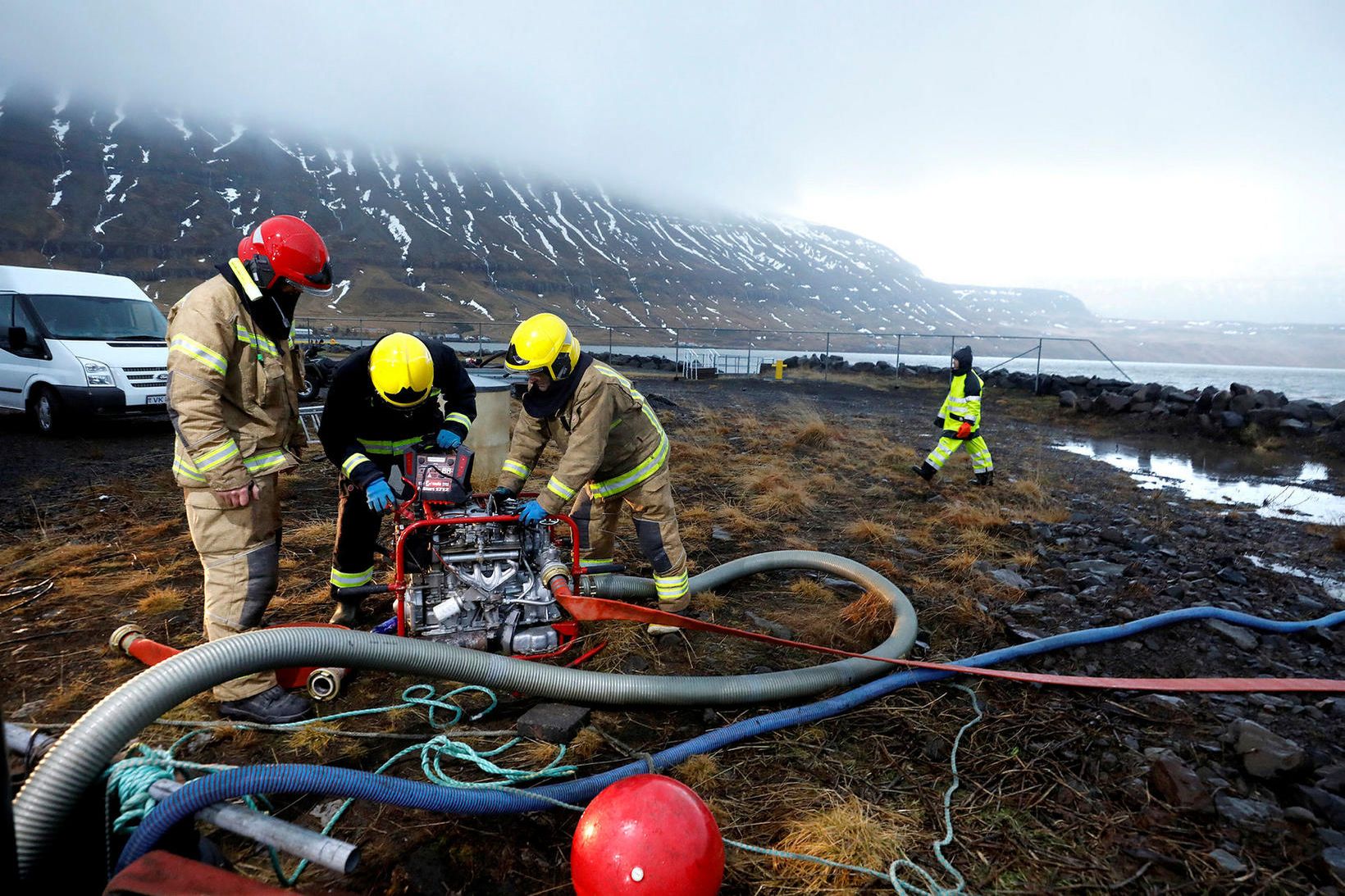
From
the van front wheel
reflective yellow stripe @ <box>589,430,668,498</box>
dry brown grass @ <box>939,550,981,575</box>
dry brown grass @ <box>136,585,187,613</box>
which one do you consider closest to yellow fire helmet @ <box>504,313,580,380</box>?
reflective yellow stripe @ <box>589,430,668,498</box>

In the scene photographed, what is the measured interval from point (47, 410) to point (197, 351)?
943 cm

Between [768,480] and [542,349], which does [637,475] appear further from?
[768,480]

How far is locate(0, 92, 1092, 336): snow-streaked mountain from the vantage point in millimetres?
93125

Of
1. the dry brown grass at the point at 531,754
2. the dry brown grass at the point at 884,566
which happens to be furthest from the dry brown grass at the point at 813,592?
the dry brown grass at the point at 531,754

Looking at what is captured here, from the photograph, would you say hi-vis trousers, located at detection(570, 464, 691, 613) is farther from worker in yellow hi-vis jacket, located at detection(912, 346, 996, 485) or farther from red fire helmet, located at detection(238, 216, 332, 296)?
worker in yellow hi-vis jacket, located at detection(912, 346, 996, 485)

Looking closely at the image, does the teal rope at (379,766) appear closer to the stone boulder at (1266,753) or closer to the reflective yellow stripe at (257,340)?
the reflective yellow stripe at (257,340)

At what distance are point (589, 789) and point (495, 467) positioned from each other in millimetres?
5148

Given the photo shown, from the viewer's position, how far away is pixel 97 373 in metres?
9.18

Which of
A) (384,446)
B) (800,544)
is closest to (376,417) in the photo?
(384,446)

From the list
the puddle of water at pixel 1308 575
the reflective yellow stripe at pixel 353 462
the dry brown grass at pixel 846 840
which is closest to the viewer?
the dry brown grass at pixel 846 840

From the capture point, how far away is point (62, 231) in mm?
90188

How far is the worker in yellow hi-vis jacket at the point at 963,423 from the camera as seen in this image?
8406mm

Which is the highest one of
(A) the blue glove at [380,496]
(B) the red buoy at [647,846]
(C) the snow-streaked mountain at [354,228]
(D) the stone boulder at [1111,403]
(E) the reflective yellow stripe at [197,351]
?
(C) the snow-streaked mountain at [354,228]

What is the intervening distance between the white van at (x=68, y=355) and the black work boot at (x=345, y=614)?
7.71m
